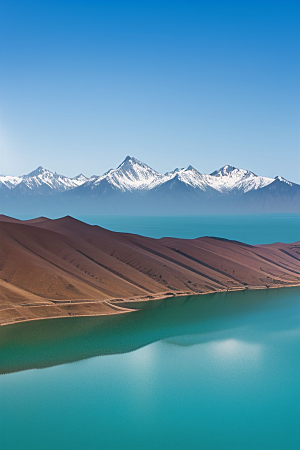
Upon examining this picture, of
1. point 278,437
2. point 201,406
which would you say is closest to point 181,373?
point 201,406

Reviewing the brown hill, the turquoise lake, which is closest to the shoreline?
the brown hill

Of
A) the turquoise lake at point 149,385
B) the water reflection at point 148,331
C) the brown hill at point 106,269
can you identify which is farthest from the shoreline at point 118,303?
the turquoise lake at point 149,385

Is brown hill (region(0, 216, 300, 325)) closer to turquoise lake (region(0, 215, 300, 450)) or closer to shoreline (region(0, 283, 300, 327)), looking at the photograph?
shoreline (region(0, 283, 300, 327))

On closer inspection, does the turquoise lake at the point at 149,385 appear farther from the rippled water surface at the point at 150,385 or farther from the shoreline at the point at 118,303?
the shoreline at the point at 118,303

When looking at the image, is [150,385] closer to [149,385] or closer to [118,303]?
[149,385]

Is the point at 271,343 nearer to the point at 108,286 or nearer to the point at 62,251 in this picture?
the point at 108,286

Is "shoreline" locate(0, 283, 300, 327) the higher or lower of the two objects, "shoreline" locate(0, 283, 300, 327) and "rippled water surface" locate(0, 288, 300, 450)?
the higher

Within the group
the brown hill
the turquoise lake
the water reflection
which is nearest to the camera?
the turquoise lake
